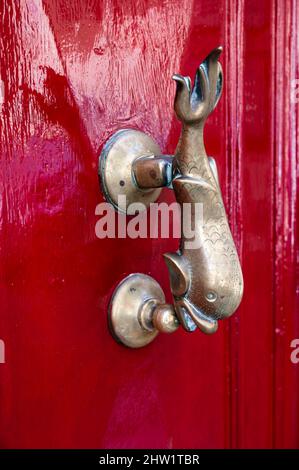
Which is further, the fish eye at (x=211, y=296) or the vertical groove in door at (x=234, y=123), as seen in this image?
the vertical groove in door at (x=234, y=123)

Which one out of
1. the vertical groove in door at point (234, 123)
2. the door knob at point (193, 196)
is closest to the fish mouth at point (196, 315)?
the door knob at point (193, 196)

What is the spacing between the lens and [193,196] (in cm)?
33

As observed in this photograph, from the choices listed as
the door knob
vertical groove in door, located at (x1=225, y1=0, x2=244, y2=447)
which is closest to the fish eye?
the door knob

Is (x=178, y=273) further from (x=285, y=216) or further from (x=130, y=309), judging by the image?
(x=285, y=216)

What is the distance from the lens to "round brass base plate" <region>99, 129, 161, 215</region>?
1.21 ft

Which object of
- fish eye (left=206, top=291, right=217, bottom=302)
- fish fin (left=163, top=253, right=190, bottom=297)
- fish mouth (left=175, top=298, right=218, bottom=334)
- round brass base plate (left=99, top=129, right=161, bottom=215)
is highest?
round brass base plate (left=99, top=129, right=161, bottom=215)

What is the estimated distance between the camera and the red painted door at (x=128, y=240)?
337mm

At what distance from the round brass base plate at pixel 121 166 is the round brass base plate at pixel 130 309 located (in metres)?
0.06

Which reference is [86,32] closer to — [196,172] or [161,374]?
[196,172]

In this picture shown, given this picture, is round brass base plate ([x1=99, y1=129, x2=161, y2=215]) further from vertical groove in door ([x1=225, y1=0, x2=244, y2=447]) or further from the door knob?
vertical groove in door ([x1=225, y1=0, x2=244, y2=447])

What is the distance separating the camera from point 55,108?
13.6 inches

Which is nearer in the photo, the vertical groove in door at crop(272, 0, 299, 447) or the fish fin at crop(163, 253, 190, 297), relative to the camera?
the fish fin at crop(163, 253, 190, 297)

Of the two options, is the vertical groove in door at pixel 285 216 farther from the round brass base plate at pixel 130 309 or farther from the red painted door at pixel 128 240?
the round brass base plate at pixel 130 309

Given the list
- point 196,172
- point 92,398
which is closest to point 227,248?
point 196,172
